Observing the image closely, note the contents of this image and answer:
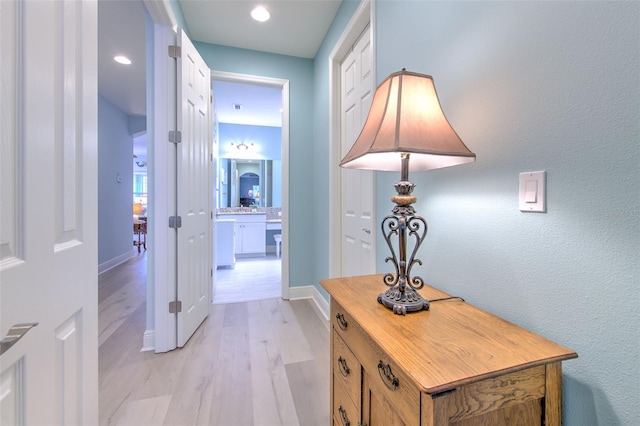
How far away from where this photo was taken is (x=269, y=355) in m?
1.92

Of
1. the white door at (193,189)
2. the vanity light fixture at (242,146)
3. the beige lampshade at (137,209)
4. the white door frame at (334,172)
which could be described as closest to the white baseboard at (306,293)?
the white door frame at (334,172)

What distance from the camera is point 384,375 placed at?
0.70m

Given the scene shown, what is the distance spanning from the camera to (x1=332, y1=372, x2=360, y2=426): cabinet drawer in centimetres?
90

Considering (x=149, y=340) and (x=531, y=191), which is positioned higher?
(x=531, y=191)

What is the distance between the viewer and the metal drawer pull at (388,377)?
0.65 metres

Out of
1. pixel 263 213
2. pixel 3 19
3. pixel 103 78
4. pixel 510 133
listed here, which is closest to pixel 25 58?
pixel 3 19

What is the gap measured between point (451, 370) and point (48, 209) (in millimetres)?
984

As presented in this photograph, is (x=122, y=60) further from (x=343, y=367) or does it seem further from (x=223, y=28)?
(x=343, y=367)

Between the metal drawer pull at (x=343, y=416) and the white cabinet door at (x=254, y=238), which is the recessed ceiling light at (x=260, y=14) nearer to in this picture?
the metal drawer pull at (x=343, y=416)

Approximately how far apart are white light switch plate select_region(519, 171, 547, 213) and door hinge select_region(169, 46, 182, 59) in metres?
2.25

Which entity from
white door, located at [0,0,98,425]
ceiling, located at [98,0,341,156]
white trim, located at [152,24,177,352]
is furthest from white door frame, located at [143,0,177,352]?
white door, located at [0,0,98,425]

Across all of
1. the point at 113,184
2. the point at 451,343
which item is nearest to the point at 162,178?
the point at 451,343

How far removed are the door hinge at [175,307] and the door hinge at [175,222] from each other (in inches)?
21.9

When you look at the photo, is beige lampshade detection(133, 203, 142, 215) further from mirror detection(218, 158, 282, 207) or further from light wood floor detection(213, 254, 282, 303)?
light wood floor detection(213, 254, 282, 303)
